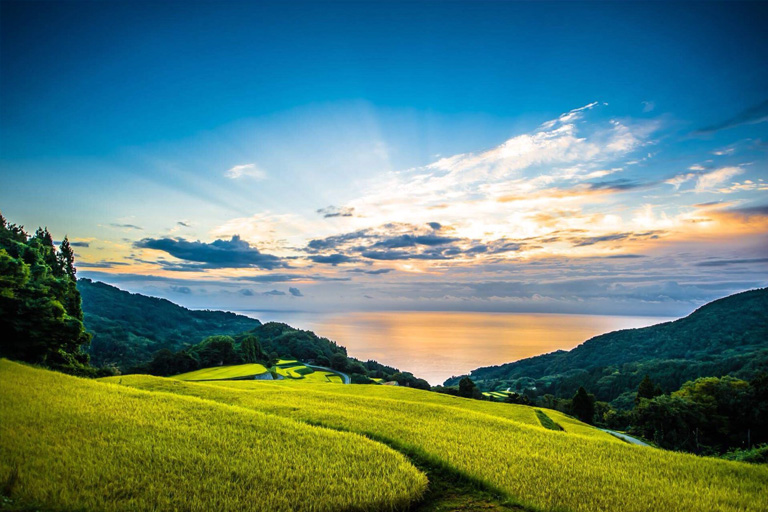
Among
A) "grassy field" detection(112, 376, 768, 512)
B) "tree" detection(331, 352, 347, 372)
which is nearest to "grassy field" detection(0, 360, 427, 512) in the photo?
"grassy field" detection(112, 376, 768, 512)

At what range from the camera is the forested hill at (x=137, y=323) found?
3435 inches

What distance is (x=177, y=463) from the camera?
636 cm

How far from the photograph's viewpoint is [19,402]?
8.42 meters

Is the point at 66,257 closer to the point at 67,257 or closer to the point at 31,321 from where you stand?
the point at 67,257

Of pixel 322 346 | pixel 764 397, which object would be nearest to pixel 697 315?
pixel 764 397

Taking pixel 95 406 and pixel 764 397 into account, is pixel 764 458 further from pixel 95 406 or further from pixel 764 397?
pixel 764 397

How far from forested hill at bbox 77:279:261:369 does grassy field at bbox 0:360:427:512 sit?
3356 inches

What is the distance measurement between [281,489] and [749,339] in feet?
586

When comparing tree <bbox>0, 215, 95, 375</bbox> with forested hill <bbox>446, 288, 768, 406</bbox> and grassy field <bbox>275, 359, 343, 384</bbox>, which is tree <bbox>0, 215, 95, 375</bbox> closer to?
grassy field <bbox>275, 359, 343, 384</bbox>

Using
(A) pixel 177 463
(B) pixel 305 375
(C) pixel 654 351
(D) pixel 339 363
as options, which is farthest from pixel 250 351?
(C) pixel 654 351

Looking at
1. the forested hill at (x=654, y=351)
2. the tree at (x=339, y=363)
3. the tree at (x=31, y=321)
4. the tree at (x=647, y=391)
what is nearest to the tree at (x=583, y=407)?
the tree at (x=647, y=391)

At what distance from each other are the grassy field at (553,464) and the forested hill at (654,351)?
85.2m

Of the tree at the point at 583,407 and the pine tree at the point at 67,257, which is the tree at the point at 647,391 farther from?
the pine tree at the point at 67,257

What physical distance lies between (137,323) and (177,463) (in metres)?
158
